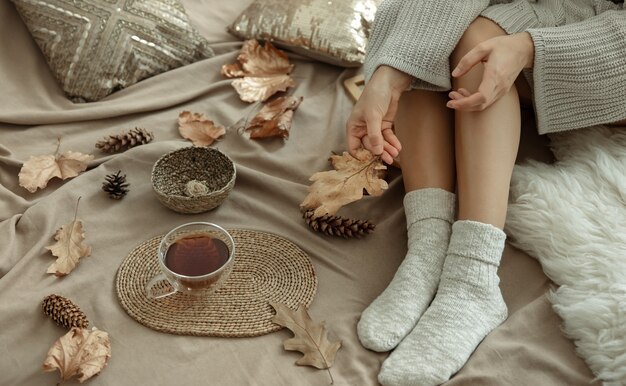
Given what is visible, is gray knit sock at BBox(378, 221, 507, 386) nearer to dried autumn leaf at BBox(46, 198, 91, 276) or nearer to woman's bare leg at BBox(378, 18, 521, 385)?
woman's bare leg at BBox(378, 18, 521, 385)

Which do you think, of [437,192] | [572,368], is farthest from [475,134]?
[572,368]

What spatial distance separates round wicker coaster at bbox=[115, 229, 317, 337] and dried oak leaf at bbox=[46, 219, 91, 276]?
79mm

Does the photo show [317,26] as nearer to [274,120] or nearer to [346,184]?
[274,120]

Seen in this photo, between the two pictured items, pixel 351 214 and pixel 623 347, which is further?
pixel 351 214

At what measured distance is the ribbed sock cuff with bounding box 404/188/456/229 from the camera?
111cm

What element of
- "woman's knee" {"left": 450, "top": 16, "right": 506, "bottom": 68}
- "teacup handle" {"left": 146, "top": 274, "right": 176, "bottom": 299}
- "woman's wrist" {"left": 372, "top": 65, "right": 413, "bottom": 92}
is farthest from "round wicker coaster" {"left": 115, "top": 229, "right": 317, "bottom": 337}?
"woman's knee" {"left": 450, "top": 16, "right": 506, "bottom": 68}

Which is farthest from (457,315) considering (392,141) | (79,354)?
(79,354)

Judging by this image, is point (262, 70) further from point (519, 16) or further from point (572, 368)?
point (572, 368)

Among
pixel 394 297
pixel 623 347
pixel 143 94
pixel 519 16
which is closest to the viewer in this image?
pixel 623 347

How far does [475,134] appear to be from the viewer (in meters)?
1.09

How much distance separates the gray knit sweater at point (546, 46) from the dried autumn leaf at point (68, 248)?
58 centimetres

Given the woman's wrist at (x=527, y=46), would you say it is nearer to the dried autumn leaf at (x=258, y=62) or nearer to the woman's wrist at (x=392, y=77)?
the woman's wrist at (x=392, y=77)

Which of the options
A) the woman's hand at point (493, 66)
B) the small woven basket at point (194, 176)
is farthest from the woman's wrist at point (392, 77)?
the small woven basket at point (194, 176)

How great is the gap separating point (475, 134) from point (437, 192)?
0.38 ft
